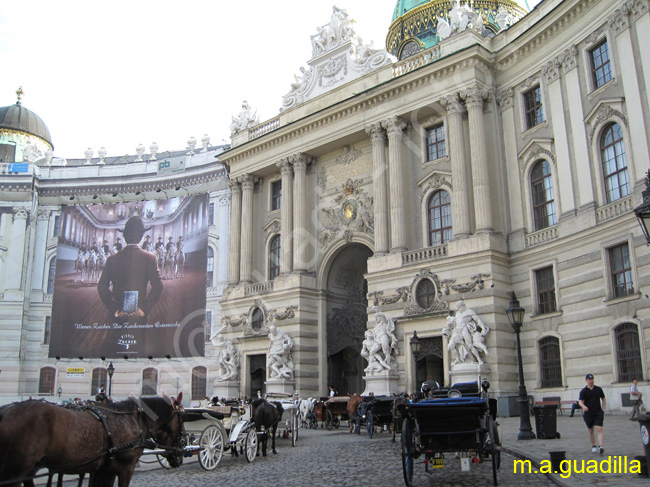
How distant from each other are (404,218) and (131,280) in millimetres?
24351

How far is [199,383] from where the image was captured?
140ft

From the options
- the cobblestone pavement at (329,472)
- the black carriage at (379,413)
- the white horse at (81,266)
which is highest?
the white horse at (81,266)

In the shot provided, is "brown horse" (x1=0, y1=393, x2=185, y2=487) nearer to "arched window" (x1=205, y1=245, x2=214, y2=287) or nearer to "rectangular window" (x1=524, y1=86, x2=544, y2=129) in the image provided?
"rectangular window" (x1=524, y1=86, x2=544, y2=129)

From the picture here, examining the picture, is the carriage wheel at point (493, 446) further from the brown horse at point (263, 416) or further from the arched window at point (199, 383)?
the arched window at point (199, 383)

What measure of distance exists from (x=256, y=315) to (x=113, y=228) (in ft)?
57.6

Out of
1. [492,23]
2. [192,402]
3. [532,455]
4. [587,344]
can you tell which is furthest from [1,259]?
[532,455]

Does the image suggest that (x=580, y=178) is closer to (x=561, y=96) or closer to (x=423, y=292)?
(x=561, y=96)

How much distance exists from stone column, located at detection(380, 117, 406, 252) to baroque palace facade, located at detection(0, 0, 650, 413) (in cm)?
10

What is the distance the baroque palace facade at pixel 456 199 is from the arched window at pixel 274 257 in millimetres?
130

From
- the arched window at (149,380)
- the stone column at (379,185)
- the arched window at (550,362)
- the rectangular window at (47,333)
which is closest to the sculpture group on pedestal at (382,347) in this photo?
the stone column at (379,185)

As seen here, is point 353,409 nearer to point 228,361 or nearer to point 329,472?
point 329,472

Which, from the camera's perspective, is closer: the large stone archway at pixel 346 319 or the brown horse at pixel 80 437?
the brown horse at pixel 80 437

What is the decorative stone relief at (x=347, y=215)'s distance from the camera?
33156 mm

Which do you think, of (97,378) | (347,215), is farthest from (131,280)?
(347,215)
